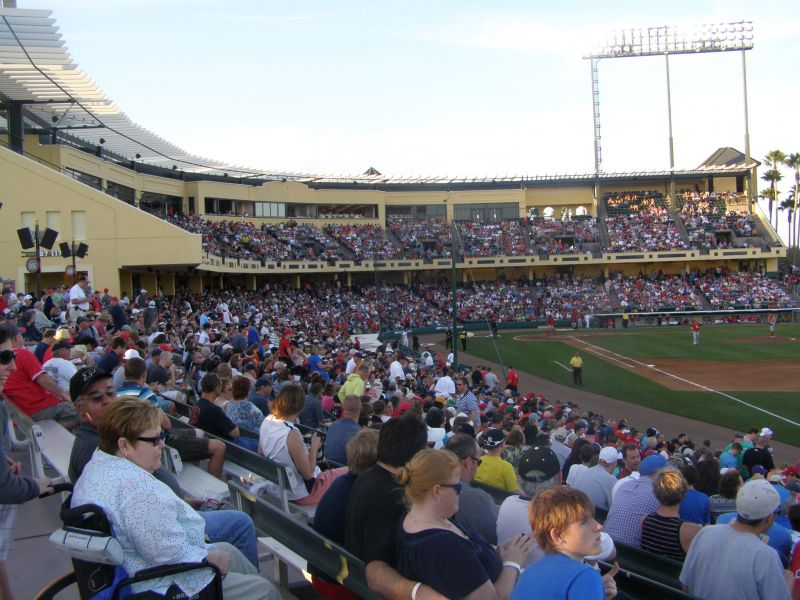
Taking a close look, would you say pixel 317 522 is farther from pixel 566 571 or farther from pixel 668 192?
pixel 668 192

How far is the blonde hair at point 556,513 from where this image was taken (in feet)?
10.6

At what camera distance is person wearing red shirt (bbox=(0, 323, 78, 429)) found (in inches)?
303

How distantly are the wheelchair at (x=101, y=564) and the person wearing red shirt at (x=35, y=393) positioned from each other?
4137 mm

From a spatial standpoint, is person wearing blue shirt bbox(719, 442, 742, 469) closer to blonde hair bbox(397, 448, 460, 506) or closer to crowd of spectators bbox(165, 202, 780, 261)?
blonde hair bbox(397, 448, 460, 506)

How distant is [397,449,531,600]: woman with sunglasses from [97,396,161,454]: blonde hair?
1.35m

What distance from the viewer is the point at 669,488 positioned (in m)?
5.39

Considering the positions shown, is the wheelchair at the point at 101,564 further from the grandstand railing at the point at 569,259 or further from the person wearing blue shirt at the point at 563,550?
the grandstand railing at the point at 569,259

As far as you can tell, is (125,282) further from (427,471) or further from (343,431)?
(427,471)

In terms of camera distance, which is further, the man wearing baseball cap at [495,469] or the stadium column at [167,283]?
the stadium column at [167,283]

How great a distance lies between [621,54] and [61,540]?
6763cm

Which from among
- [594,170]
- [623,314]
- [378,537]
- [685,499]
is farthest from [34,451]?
[594,170]

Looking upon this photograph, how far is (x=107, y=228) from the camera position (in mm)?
33969

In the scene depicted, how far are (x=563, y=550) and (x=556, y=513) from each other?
5.9 inches

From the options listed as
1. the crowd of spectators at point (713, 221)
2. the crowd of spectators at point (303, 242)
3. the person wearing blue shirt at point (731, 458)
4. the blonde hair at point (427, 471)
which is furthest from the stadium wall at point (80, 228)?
the crowd of spectators at point (713, 221)
